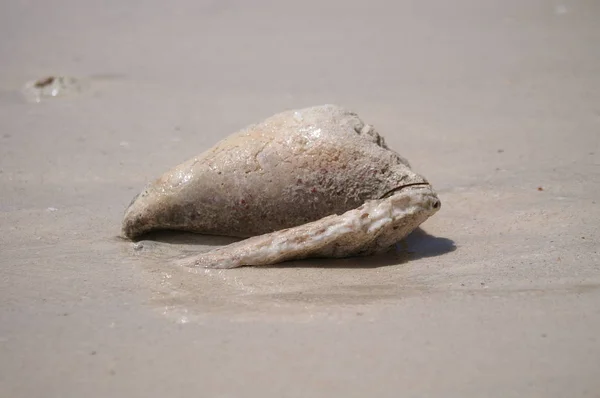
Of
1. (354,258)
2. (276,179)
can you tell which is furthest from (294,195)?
(354,258)

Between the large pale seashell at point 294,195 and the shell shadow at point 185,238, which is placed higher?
the large pale seashell at point 294,195

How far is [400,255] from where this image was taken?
12.1 ft

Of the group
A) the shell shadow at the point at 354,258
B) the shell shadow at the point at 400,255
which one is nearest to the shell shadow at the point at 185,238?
the shell shadow at the point at 354,258

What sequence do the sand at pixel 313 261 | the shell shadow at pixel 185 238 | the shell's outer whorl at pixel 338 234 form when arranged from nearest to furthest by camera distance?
the sand at pixel 313 261 < the shell's outer whorl at pixel 338 234 < the shell shadow at pixel 185 238

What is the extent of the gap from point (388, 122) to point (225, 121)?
114 centimetres

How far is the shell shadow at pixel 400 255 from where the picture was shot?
3.57m

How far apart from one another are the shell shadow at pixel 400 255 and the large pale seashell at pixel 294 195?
38mm

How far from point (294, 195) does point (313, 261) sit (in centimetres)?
32

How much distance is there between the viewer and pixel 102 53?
664 cm

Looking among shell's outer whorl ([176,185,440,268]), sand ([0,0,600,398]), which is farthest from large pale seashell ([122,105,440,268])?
sand ([0,0,600,398])

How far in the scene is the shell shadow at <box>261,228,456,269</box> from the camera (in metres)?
3.57

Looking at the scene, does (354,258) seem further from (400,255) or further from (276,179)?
(276,179)

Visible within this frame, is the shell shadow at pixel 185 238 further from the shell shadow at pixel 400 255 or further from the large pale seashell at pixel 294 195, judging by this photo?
the shell shadow at pixel 400 255

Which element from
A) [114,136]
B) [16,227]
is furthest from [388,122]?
[16,227]
